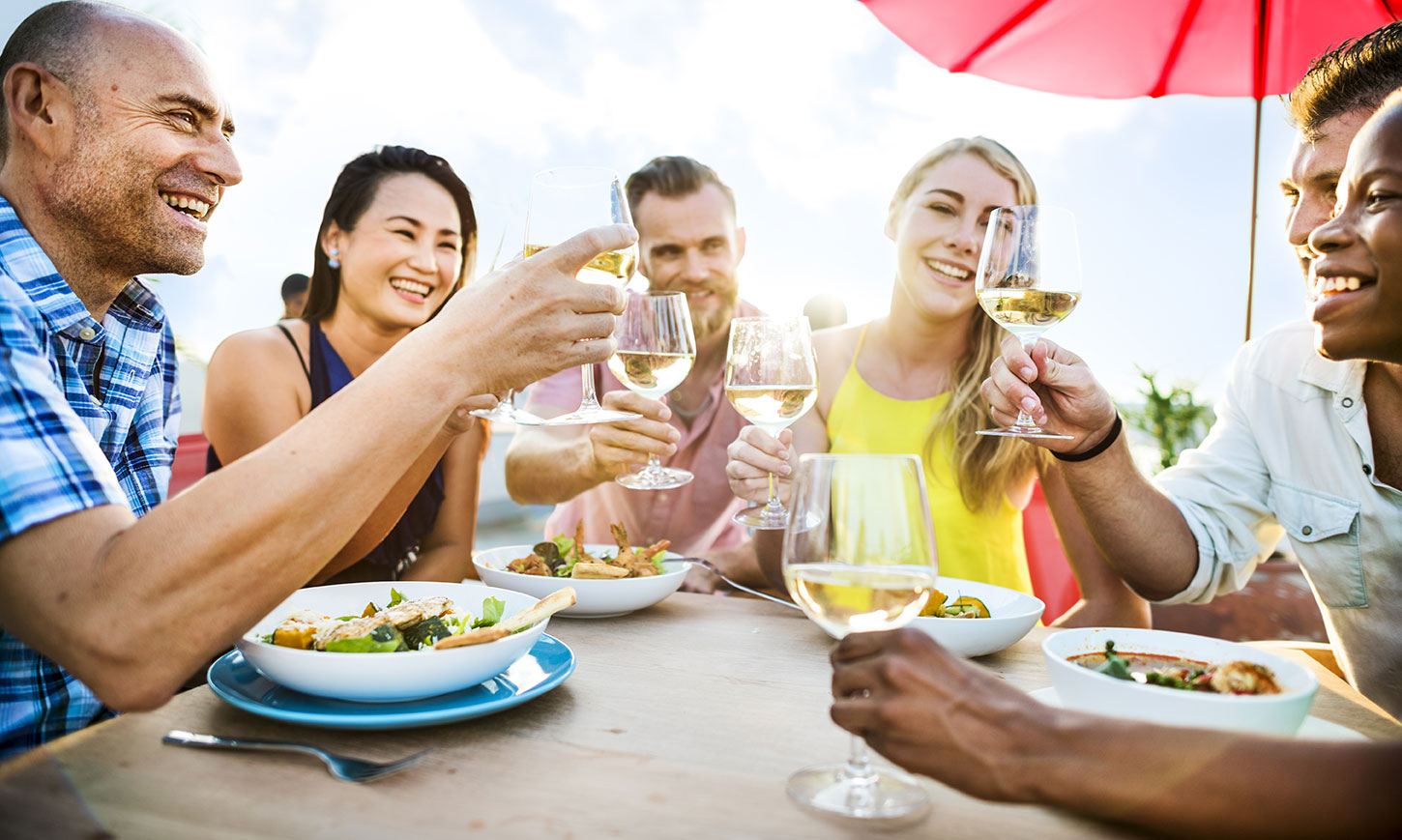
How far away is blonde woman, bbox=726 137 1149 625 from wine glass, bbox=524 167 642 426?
121 centimetres

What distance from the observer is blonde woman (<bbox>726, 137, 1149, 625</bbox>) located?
2.56 metres

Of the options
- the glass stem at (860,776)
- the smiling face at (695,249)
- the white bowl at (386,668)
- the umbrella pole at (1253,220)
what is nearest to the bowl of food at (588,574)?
the white bowl at (386,668)

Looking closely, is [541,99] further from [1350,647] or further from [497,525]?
[1350,647]

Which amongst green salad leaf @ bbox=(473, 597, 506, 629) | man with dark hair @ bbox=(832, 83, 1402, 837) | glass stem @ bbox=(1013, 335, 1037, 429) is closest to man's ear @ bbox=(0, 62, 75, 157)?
green salad leaf @ bbox=(473, 597, 506, 629)

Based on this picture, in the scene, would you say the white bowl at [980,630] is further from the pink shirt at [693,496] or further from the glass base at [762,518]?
the pink shirt at [693,496]

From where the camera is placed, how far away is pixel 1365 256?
1.42 m

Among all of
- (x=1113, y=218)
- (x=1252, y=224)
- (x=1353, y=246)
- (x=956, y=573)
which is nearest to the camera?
(x=1353, y=246)

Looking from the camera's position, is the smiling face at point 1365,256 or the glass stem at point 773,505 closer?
the smiling face at point 1365,256

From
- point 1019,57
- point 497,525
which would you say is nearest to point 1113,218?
point 1019,57

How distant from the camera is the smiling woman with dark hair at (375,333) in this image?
2768 millimetres

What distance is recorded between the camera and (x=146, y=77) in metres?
1.63

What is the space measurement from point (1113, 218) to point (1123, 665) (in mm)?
7017

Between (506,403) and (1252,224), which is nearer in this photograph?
(506,403)

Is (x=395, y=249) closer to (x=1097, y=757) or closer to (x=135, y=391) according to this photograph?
(x=135, y=391)
